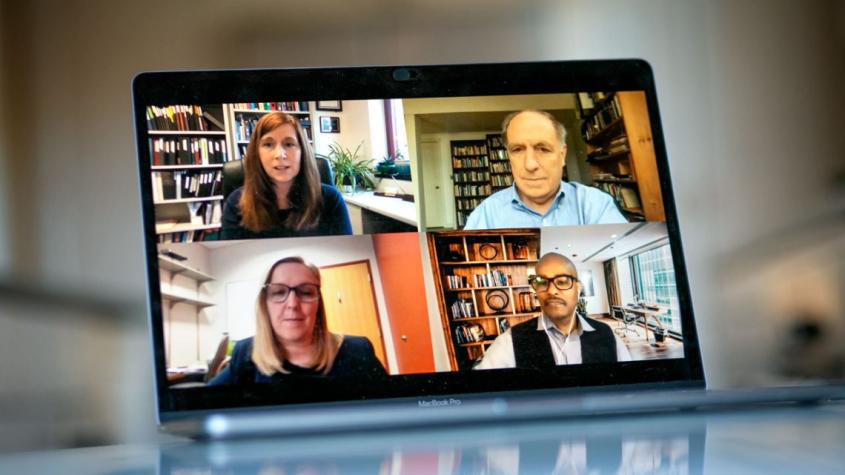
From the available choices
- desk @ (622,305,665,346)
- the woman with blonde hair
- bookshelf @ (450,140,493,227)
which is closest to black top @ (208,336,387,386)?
the woman with blonde hair

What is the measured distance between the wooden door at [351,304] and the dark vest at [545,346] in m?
0.18

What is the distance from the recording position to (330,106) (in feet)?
3.18

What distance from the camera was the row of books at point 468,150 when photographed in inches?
38.1

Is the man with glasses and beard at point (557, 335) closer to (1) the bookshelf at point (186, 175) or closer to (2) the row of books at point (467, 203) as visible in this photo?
(2) the row of books at point (467, 203)

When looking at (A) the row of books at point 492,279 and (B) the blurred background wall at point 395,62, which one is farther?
(B) the blurred background wall at point 395,62

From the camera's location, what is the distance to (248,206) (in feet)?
3.08

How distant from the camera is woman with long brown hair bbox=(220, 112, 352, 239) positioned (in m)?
0.93

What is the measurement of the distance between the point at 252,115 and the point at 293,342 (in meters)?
0.30

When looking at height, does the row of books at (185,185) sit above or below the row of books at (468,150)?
below

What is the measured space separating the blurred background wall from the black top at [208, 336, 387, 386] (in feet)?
0.98

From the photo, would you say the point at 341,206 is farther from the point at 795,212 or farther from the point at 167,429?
the point at 795,212

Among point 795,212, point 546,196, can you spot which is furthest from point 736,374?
point 546,196

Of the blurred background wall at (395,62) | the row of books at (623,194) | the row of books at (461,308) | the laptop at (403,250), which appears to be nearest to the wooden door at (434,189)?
the laptop at (403,250)

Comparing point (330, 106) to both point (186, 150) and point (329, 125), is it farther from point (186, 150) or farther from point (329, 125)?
point (186, 150)
